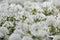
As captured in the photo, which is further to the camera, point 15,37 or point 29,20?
point 29,20

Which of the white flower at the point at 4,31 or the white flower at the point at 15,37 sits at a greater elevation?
the white flower at the point at 4,31

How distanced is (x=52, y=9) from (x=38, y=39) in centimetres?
47

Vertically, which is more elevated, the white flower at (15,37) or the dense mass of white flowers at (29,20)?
the dense mass of white flowers at (29,20)

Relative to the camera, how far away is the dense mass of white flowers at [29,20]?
4.55 feet

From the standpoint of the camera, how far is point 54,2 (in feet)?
6.06

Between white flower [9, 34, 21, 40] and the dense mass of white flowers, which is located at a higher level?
the dense mass of white flowers

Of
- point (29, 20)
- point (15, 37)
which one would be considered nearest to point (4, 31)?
point (15, 37)

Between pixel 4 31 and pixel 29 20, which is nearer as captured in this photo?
pixel 4 31

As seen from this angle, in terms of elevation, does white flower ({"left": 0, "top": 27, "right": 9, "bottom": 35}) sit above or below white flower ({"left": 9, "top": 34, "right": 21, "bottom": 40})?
above

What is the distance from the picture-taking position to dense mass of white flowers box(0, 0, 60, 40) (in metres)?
1.39

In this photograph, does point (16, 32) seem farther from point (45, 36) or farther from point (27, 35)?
point (45, 36)

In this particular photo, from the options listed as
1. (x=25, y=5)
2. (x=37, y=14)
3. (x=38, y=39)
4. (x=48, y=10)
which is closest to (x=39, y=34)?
(x=38, y=39)

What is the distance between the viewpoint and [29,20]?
1.57m

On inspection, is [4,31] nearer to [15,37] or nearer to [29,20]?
[15,37]
